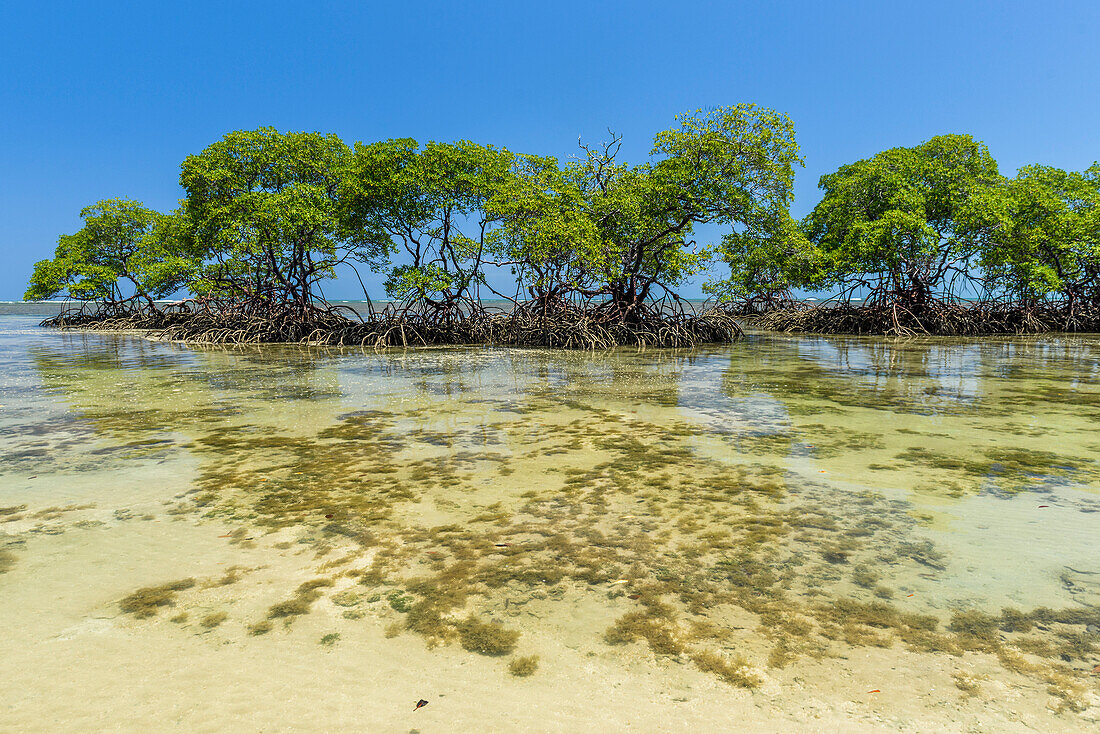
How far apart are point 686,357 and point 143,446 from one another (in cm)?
955

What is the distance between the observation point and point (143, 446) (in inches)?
165

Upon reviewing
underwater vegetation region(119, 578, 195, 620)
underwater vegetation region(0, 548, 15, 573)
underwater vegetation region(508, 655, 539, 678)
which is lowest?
underwater vegetation region(508, 655, 539, 678)

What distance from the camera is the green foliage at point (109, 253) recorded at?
22953 mm

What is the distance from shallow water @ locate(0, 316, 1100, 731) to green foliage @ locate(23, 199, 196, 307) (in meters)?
21.4

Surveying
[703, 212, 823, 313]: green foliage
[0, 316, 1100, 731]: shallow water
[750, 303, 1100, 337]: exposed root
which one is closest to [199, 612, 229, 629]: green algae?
[0, 316, 1100, 731]: shallow water

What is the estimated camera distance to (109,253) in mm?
25328

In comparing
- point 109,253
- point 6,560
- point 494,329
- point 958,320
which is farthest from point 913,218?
point 109,253

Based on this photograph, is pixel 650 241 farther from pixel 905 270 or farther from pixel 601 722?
pixel 601 722

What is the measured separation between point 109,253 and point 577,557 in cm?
3073

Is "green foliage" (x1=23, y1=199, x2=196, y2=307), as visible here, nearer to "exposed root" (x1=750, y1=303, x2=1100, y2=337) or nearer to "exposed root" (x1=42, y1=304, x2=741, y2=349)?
"exposed root" (x1=42, y1=304, x2=741, y2=349)

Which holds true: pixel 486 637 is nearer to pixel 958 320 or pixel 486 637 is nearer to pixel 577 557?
pixel 577 557

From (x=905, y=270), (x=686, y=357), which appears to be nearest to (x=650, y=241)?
(x=686, y=357)

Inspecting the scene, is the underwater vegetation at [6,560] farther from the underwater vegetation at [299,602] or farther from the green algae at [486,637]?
the green algae at [486,637]

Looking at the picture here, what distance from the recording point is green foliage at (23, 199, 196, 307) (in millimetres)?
22953
